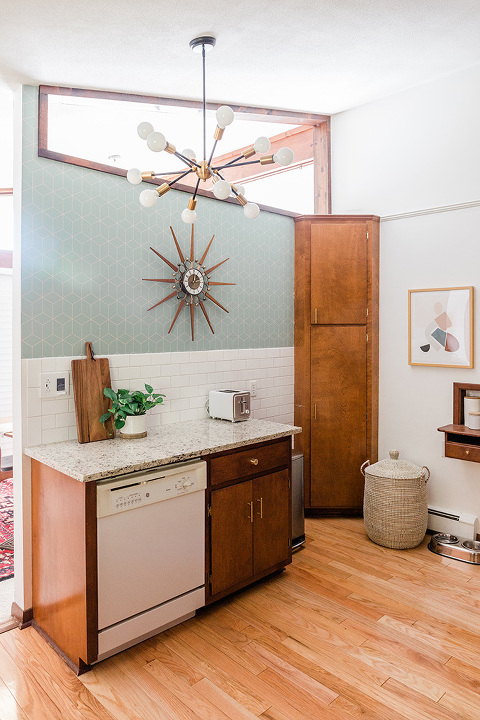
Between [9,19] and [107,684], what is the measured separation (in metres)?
2.86

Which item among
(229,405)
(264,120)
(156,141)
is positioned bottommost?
(229,405)

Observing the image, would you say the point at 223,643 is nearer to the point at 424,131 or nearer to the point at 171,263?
the point at 171,263

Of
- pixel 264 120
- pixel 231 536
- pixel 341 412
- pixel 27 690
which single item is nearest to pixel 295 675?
pixel 231 536

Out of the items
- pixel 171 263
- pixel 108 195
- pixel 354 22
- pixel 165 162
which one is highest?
pixel 354 22

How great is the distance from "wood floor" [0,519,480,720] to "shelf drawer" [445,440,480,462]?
73cm

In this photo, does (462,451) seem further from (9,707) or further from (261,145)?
(9,707)

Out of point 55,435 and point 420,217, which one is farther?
point 420,217

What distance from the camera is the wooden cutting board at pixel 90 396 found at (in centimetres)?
262

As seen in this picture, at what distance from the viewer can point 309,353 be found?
153 inches

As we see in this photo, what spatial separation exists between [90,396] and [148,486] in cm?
68

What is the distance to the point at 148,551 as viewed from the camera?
2297mm

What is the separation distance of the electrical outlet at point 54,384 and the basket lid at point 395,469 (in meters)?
2.11

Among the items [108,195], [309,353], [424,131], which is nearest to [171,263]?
[108,195]

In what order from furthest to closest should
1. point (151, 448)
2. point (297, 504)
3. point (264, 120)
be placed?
point (264, 120)
point (297, 504)
point (151, 448)
